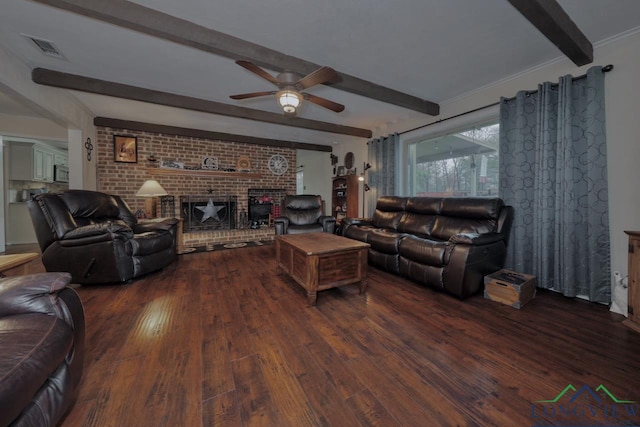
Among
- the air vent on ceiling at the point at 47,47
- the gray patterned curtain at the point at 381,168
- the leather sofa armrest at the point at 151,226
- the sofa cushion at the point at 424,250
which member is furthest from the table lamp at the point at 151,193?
the sofa cushion at the point at 424,250

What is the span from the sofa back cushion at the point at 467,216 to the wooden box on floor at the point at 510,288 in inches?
21.7

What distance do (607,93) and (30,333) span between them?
4.02 meters

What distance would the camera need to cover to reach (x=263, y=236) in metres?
5.23

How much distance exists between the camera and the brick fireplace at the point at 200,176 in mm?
4402

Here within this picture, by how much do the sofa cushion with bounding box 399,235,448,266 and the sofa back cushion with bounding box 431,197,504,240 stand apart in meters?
0.54

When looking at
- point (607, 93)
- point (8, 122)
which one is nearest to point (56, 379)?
point (607, 93)

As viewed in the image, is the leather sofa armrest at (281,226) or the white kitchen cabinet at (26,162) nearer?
the leather sofa armrest at (281,226)

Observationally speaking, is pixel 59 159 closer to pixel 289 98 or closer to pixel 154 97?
pixel 154 97

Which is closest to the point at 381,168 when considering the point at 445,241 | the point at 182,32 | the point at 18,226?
the point at 445,241

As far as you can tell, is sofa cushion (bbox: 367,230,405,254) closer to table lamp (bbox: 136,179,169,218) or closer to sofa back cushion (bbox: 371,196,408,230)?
sofa back cushion (bbox: 371,196,408,230)

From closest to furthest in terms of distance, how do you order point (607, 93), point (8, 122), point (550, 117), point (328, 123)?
point (607, 93)
point (550, 117)
point (8, 122)
point (328, 123)

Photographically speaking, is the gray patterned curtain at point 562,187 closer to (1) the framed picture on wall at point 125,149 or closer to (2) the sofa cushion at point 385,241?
(2) the sofa cushion at point 385,241

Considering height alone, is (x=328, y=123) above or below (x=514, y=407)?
above

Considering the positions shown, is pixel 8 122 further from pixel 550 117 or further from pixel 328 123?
pixel 550 117
